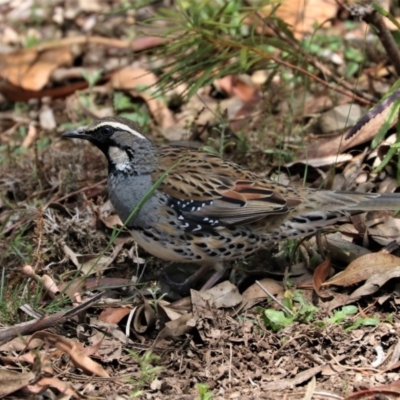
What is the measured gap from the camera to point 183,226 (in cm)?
600

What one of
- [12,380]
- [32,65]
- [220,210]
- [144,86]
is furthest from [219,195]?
[32,65]

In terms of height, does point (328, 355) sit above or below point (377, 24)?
below

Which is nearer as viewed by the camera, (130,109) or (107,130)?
(107,130)

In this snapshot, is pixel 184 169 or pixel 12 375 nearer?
pixel 12 375

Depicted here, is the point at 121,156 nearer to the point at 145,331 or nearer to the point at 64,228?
the point at 64,228

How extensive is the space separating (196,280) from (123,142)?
3.59 ft

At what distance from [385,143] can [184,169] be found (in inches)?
68.2

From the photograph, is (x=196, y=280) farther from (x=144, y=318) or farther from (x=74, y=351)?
(x=74, y=351)

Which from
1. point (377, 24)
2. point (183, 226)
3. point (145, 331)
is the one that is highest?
point (377, 24)

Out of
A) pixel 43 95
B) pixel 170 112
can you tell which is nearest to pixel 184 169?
pixel 170 112

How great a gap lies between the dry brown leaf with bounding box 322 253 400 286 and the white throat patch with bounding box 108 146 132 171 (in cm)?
161

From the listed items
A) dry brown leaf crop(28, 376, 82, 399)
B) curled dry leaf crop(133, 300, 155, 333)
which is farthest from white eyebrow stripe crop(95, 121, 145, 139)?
dry brown leaf crop(28, 376, 82, 399)

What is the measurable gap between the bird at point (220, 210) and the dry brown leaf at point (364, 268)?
327 mm

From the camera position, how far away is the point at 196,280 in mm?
6348
